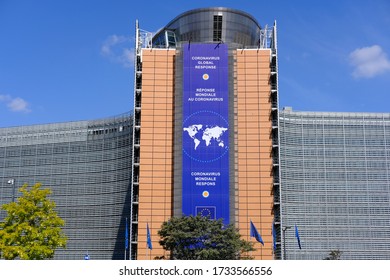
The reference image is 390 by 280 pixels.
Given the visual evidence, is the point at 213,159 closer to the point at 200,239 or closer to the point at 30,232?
the point at 200,239

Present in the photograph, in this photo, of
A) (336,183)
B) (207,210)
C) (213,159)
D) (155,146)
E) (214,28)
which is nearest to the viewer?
(207,210)

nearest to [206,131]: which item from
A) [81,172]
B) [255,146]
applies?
[255,146]

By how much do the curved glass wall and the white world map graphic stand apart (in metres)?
17.5

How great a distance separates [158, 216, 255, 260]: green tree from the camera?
69750 millimetres

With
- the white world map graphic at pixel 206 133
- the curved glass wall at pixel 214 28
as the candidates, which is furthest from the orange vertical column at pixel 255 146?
the curved glass wall at pixel 214 28

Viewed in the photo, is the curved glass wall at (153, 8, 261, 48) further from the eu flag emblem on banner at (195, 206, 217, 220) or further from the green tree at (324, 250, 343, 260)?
the green tree at (324, 250, 343, 260)

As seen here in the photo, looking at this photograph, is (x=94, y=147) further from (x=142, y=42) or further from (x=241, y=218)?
(x=241, y=218)

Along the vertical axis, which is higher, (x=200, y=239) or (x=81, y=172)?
(x=81, y=172)

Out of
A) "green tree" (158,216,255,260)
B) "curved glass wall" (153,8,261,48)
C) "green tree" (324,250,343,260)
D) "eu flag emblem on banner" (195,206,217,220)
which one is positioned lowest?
"green tree" (324,250,343,260)

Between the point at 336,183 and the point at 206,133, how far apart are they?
28.0 meters

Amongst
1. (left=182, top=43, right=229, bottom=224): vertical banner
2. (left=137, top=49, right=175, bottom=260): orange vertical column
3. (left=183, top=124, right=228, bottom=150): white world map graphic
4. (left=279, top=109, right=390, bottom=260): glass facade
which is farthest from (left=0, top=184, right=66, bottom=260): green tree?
(left=279, top=109, right=390, bottom=260): glass facade

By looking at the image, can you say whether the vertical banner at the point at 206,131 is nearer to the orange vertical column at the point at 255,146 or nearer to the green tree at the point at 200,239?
the orange vertical column at the point at 255,146

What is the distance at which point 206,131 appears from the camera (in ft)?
298
